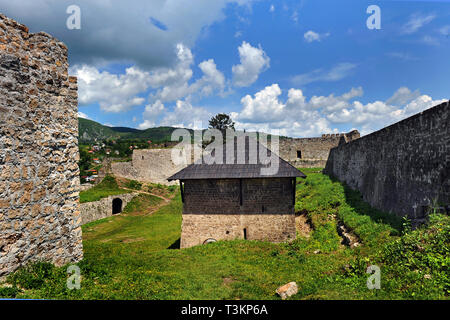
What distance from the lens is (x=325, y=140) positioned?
3288 cm

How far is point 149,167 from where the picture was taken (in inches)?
1344

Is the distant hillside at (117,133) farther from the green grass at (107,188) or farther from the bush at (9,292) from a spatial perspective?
the bush at (9,292)

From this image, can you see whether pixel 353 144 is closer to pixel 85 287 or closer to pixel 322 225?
pixel 322 225

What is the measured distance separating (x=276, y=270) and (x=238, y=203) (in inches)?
164

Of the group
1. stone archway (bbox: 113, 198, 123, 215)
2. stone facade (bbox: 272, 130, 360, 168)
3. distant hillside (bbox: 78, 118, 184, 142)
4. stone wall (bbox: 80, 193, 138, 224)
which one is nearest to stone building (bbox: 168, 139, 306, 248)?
stone wall (bbox: 80, 193, 138, 224)

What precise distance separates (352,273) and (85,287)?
5717 millimetres

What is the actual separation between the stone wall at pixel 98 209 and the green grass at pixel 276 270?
575 inches

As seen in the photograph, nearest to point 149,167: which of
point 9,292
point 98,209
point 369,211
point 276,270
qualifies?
point 98,209

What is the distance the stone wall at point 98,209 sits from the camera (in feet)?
67.2

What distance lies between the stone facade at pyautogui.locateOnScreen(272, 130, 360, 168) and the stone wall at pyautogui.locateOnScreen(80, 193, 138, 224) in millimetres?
21602

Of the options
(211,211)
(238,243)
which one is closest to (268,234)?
(238,243)
